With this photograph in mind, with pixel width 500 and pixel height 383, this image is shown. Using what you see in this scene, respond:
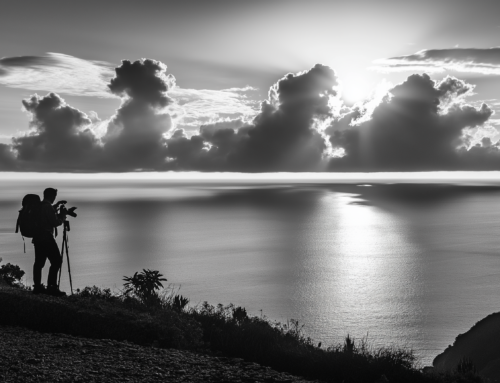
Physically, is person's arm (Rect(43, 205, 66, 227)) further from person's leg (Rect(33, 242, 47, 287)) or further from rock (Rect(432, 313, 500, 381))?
rock (Rect(432, 313, 500, 381))

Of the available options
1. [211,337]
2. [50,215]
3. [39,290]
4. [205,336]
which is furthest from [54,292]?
[211,337]

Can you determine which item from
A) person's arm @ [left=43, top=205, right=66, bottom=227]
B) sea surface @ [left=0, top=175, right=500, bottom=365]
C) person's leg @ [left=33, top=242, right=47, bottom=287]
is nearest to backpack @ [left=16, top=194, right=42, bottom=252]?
person's arm @ [left=43, top=205, right=66, bottom=227]

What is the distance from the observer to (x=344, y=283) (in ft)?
238

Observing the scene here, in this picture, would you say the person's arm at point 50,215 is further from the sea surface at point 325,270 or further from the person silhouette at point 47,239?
the sea surface at point 325,270

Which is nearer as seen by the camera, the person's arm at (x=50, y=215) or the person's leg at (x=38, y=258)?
the person's arm at (x=50, y=215)

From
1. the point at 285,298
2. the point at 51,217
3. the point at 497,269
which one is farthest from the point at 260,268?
the point at 51,217

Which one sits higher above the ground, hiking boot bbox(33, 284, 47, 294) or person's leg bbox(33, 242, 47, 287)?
person's leg bbox(33, 242, 47, 287)

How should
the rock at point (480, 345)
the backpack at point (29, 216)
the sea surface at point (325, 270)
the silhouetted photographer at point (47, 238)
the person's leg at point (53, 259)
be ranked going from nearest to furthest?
1. the backpack at point (29, 216)
2. the silhouetted photographer at point (47, 238)
3. the person's leg at point (53, 259)
4. the rock at point (480, 345)
5. the sea surface at point (325, 270)

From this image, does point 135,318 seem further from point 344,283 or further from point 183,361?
point 344,283

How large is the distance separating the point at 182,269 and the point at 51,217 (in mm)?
66352

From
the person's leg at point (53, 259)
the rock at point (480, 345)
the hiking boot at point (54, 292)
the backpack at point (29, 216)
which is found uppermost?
the backpack at point (29, 216)

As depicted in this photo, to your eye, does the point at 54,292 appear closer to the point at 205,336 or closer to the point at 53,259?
the point at 53,259

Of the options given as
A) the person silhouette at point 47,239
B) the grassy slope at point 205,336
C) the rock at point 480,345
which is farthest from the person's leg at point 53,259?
the rock at point 480,345

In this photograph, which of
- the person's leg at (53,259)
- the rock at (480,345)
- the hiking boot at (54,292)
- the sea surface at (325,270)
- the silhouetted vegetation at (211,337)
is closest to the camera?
the silhouetted vegetation at (211,337)
